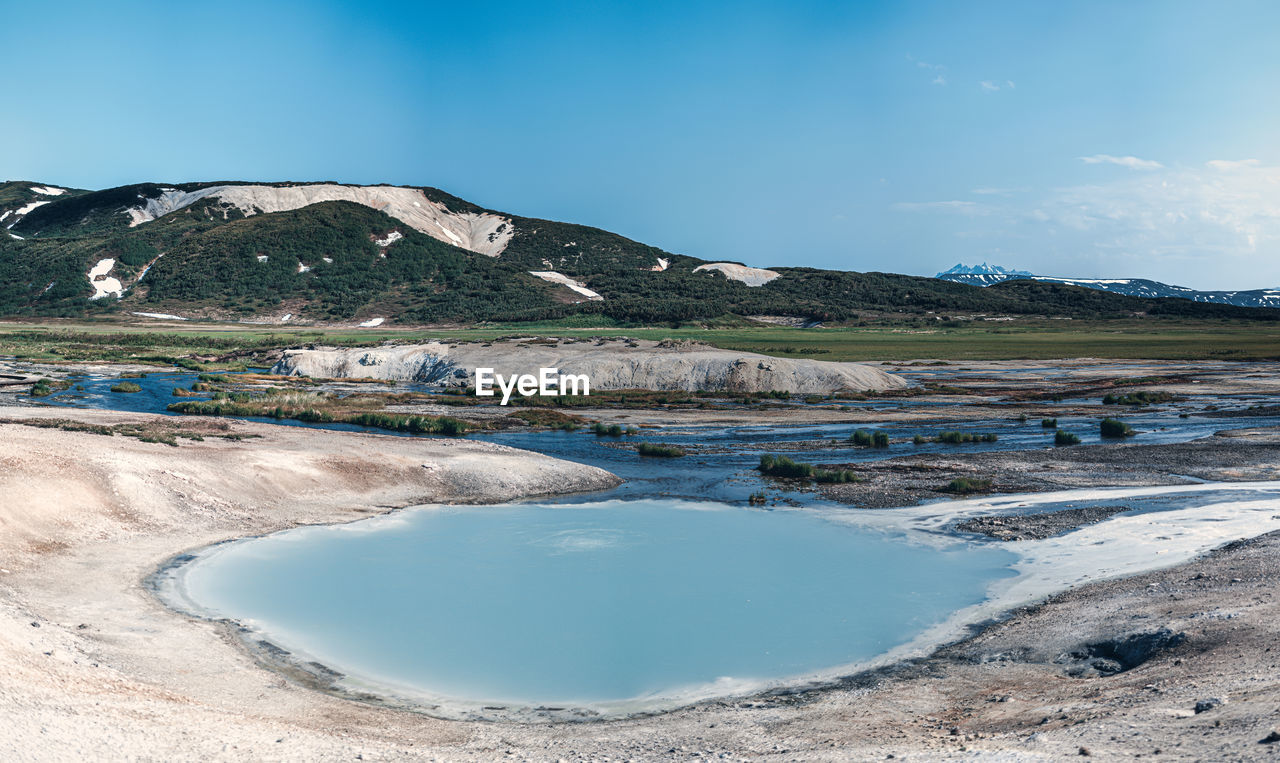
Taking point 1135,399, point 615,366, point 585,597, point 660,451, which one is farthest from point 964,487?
point 615,366

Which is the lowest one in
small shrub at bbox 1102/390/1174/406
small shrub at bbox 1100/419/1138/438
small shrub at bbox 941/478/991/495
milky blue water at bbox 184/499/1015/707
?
milky blue water at bbox 184/499/1015/707

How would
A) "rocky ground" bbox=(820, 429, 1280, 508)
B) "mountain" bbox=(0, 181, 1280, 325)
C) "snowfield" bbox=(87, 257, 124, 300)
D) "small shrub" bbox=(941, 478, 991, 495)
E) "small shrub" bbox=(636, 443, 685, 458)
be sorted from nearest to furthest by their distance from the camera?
"small shrub" bbox=(941, 478, 991, 495), "rocky ground" bbox=(820, 429, 1280, 508), "small shrub" bbox=(636, 443, 685, 458), "mountain" bbox=(0, 181, 1280, 325), "snowfield" bbox=(87, 257, 124, 300)

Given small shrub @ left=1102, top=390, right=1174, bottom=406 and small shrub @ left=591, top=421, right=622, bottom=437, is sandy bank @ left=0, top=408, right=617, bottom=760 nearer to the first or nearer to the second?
small shrub @ left=591, top=421, right=622, bottom=437

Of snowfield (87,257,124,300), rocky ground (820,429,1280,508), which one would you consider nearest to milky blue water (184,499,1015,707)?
rocky ground (820,429,1280,508)

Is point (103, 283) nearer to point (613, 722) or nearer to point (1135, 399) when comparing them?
point (1135, 399)

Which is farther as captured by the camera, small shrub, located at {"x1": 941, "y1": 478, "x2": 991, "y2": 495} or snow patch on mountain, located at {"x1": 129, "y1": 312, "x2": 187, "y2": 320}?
snow patch on mountain, located at {"x1": 129, "y1": 312, "x2": 187, "y2": 320}

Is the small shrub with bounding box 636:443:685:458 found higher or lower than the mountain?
lower
